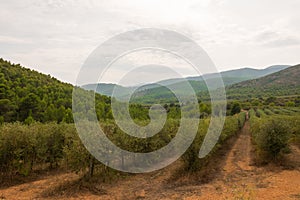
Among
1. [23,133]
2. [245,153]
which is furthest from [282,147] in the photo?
[23,133]

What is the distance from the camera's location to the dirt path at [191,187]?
55.4 ft

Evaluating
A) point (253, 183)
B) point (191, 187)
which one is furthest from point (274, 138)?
point (191, 187)

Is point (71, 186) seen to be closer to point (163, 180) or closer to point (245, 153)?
point (163, 180)

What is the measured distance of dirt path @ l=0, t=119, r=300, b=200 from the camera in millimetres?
16875

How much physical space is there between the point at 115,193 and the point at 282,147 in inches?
687

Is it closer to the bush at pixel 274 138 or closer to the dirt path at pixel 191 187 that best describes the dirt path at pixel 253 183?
the dirt path at pixel 191 187

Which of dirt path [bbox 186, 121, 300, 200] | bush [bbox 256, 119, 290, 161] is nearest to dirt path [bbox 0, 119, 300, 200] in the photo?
dirt path [bbox 186, 121, 300, 200]

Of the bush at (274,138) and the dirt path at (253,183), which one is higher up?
the bush at (274,138)

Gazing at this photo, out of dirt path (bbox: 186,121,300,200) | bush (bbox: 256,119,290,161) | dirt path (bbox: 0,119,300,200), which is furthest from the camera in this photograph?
bush (bbox: 256,119,290,161)

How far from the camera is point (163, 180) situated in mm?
21047

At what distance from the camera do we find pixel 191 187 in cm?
1880

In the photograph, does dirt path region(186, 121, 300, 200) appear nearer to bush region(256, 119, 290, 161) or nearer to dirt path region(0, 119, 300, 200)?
dirt path region(0, 119, 300, 200)

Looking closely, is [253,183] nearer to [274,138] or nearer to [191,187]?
[191,187]

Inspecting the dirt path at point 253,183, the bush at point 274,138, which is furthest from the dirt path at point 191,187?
the bush at point 274,138
